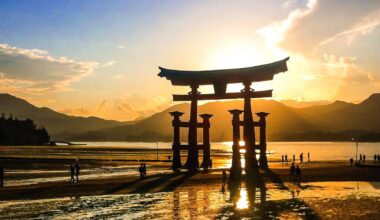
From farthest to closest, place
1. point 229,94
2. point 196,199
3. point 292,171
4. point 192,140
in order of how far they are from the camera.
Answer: point 192,140
point 229,94
point 292,171
point 196,199

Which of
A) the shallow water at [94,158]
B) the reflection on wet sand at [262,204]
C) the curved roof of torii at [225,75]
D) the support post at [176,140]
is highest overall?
the curved roof of torii at [225,75]

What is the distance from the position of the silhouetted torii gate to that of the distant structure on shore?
12488 cm

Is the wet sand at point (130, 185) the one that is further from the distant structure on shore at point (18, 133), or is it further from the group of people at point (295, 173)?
the distant structure on shore at point (18, 133)

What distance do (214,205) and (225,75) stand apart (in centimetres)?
2092

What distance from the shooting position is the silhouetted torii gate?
41.2m

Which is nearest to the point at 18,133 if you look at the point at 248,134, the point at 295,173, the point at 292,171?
the point at 248,134

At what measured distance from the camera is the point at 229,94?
44906 millimetres

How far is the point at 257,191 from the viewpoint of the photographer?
1227 inches

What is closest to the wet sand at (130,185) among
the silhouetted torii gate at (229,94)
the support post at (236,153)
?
the support post at (236,153)

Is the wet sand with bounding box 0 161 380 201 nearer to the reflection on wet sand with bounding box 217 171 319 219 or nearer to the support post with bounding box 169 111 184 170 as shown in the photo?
the reflection on wet sand with bounding box 217 171 319 219

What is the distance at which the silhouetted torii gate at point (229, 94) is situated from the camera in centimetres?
4119

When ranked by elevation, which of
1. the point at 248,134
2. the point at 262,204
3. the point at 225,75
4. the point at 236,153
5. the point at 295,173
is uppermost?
the point at 225,75

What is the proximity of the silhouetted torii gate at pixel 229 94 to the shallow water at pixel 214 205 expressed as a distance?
9270 mm

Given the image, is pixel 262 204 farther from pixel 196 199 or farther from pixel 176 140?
pixel 176 140
